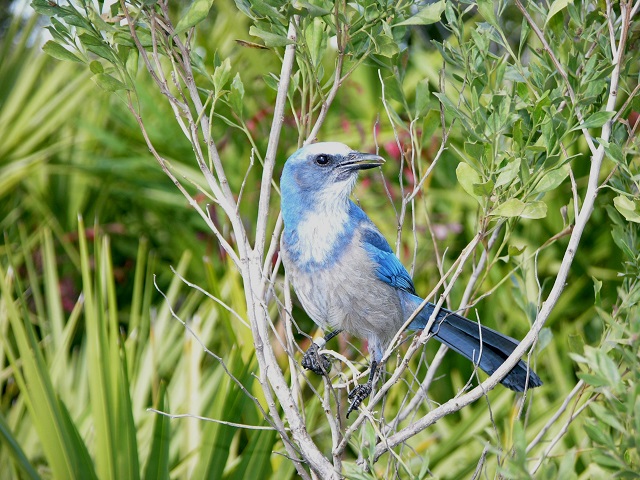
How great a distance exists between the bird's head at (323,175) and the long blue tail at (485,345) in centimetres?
45

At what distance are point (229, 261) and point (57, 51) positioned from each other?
1.30 meters

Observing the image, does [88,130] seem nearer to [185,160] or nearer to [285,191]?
[185,160]

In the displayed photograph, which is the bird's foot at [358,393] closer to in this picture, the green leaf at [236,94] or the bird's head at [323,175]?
the bird's head at [323,175]

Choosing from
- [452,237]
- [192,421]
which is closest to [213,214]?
[452,237]

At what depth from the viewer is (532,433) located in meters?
2.96

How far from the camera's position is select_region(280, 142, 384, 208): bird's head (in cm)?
222

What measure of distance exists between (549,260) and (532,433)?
1.05 meters

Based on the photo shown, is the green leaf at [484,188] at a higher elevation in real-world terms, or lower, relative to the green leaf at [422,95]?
lower

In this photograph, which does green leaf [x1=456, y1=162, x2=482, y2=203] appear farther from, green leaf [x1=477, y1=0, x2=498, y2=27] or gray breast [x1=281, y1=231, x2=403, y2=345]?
gray breast [x1=281, y1=231, x2=403, y2=345]

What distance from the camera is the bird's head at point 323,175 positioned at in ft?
7.29

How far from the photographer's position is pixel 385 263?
7.52ft

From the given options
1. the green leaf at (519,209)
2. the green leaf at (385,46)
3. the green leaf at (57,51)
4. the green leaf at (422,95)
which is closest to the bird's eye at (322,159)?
the green leaf at (422,95)

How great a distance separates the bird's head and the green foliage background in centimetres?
21

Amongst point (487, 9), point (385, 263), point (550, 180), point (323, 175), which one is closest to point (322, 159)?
point (323, 175)
